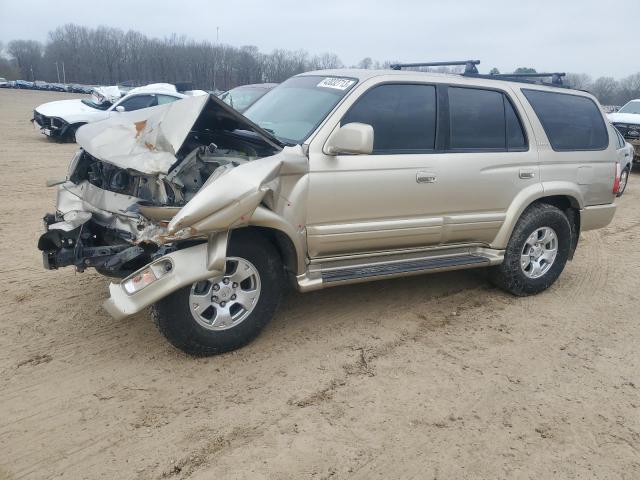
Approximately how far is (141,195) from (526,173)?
3.31 m

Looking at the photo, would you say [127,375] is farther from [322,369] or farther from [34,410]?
[322,369]

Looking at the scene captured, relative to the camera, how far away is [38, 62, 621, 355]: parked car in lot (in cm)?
340

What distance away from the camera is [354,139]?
141 inches

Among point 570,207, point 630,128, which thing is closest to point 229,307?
point 570,207

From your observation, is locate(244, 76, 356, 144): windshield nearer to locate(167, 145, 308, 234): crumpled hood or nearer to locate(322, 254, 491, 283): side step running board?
locate(167, 145, 308, 234): crumpled hood

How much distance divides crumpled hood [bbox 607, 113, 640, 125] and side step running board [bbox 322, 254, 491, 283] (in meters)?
12.2

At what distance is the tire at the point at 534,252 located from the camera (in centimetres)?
492

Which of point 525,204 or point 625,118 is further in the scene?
point 625,118

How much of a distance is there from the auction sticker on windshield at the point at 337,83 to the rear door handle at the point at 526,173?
1786 millimetres

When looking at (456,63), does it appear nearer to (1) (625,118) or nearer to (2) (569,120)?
(2) (569,120)

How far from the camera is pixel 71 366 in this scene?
3.49m

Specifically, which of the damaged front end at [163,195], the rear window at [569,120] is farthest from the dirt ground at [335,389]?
the rear window at [569,120]

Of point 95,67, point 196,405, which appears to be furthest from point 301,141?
point 95,67

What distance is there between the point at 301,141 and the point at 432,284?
2.27 m
